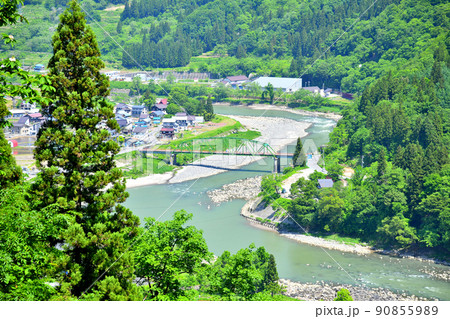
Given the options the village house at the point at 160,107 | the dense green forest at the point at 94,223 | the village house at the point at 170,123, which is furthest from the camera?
the village house at the point at 160,107

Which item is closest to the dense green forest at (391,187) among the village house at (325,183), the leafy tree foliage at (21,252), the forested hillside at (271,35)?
the village house at (325,183)

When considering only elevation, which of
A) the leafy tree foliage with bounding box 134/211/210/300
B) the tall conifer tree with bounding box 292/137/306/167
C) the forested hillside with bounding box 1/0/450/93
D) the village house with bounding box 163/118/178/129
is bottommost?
the tall conifer tree with bounding box 292/137/306/167

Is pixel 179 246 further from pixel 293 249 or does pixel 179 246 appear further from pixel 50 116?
pixel 293 249

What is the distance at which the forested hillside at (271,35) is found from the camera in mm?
60969

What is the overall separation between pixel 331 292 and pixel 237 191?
1251 cm

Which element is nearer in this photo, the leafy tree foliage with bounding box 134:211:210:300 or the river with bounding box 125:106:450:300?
the leafy tree foliage with bounding box 134:211:210:300

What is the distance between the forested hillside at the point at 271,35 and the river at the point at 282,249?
839 inches

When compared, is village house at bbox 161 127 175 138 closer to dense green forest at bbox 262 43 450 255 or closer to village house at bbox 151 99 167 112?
village house at bbox 151 99 167 112

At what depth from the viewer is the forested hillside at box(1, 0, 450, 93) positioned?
200 ft

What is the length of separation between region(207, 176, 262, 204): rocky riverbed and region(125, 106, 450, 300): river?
1.62ft

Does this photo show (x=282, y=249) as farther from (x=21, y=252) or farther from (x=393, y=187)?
(x=21, y=252)

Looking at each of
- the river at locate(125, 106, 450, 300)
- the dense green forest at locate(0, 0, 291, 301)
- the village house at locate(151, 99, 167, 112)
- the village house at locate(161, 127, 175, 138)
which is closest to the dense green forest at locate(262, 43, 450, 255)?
the river at locate(125, 106, 450, 300)

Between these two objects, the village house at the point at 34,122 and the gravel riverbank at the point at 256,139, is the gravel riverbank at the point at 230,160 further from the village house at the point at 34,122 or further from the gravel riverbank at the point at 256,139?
the village house at the point at 34,122

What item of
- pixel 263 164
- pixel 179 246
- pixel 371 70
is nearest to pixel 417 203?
pixel 263 164
